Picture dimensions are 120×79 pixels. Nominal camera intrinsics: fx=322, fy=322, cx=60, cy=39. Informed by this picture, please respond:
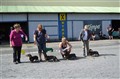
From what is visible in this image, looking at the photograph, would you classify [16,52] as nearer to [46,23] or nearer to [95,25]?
[46,23]

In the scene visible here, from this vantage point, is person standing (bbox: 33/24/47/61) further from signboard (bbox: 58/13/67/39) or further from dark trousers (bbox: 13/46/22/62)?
signboard (bbox: 58/13/67/39)

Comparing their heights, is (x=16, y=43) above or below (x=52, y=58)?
above

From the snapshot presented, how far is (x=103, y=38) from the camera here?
33.1 metres

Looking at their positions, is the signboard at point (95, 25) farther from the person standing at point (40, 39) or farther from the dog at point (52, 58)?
the dog at point (52, 58)

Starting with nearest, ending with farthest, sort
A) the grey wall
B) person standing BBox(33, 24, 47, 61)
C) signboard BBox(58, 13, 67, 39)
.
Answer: person standing BBox(33, 24, 47, 61) → the grey wall → signboard BBox(58, 13, 67, 39)

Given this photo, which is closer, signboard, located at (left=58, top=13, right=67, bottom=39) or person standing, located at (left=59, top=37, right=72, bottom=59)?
person standing, located at (left=59, top=37, right=72, bottom=59)

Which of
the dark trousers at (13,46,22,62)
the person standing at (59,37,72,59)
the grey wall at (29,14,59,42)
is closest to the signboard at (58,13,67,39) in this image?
the grey wall at (29,14,59,42)

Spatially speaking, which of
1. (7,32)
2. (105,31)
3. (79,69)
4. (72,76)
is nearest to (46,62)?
(79,69)

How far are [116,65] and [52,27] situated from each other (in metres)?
20.3

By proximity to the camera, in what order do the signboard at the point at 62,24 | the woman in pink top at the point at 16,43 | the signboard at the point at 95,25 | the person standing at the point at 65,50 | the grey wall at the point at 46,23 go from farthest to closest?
the signboard at the point at 95,25
the signboard at the point at 62,24
the grey wall at the point at 46,23
the person standing at the point at 65,50
the woman in pink top at the point at 16,43

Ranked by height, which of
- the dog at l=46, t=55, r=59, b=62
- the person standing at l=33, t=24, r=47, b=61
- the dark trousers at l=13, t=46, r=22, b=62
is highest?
the person standing at l=33, t=24, r=47, b=61

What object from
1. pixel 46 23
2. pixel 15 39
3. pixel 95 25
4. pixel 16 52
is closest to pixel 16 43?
pixel 15 39

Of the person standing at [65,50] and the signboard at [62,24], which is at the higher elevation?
the signboard at [62,24]

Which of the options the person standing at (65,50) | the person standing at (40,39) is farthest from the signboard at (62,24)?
the person standing at (40,39)
